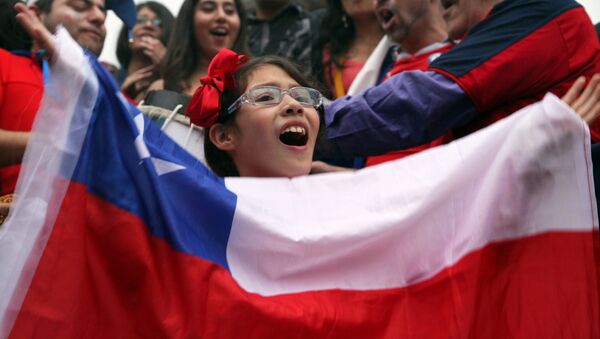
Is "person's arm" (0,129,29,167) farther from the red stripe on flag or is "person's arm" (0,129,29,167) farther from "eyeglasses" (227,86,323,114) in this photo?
the red stripe on flag

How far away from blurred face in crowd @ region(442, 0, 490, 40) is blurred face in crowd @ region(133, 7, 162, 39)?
2.19 meters

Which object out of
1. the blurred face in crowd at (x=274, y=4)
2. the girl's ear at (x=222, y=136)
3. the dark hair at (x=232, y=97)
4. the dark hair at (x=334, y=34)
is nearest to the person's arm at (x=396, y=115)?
the dark hair at (x=232, y=97)

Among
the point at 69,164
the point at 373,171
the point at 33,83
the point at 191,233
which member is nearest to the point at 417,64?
the point at 373,171

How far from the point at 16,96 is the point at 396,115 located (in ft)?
4.67

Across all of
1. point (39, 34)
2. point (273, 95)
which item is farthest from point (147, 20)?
point (39, 34)

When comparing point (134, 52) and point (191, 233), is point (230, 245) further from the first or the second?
point (134, 52)

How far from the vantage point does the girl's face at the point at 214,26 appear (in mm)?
4266

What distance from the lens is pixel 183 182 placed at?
2307 mm

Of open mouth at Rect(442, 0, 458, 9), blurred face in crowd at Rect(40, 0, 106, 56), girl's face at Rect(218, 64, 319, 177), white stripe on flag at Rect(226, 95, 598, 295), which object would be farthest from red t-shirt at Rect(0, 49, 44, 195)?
open mouth at Rect(442, 0, 458, 9)

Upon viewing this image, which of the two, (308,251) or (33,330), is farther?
(308,251)

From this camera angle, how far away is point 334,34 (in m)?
4.44

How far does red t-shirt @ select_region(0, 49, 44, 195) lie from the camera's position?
3201 mm

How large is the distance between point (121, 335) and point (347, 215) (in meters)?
0.72

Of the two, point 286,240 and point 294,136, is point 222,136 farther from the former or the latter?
point 286,240
